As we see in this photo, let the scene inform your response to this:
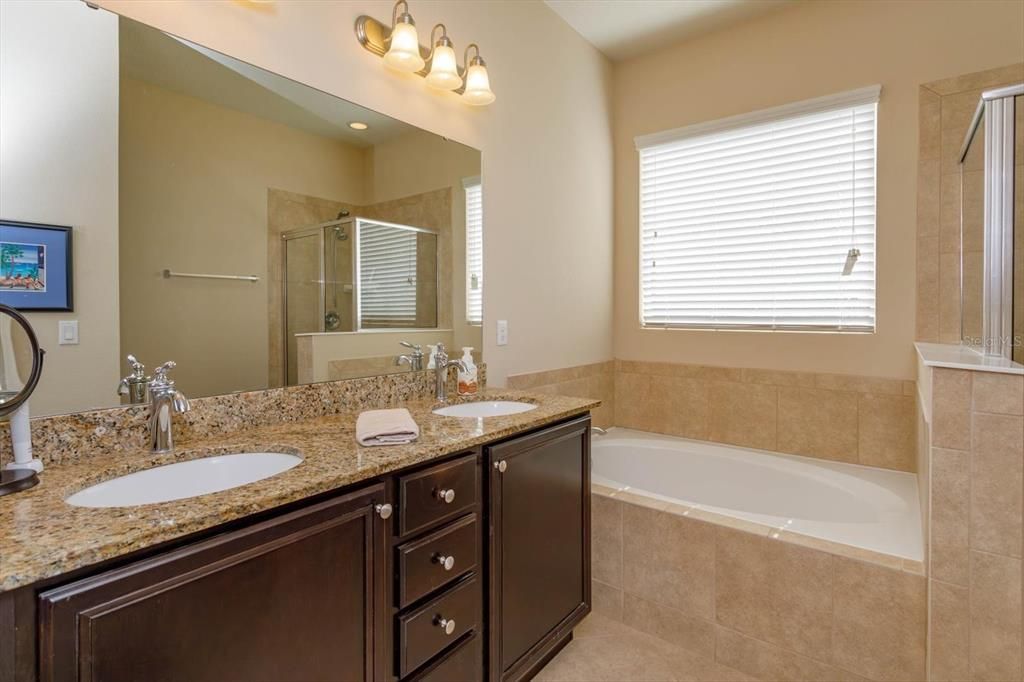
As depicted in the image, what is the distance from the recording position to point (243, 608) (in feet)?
3.01

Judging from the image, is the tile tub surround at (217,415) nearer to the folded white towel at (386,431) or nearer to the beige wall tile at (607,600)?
the folded white towel at (386,431)

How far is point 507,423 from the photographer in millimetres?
1563

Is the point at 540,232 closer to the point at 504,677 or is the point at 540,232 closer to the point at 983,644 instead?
the point at 504,677

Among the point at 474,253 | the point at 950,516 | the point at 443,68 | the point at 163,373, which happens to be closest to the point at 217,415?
the point at 163,373

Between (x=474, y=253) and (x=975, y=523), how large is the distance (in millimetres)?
1838

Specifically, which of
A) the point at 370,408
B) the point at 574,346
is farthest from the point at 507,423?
the point at 574,346

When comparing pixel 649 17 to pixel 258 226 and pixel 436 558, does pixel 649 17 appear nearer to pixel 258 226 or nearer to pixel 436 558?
pixel 258 226

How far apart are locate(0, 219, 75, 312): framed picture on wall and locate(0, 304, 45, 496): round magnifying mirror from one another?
0.05m

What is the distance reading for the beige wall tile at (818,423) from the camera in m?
2.51

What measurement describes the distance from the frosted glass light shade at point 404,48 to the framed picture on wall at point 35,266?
1.10m

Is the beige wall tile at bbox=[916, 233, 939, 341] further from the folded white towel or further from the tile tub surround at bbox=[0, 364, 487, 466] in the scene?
the folded white towel

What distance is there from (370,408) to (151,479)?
2.45 feet

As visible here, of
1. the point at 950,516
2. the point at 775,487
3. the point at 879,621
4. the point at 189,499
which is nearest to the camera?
the point at 189,499

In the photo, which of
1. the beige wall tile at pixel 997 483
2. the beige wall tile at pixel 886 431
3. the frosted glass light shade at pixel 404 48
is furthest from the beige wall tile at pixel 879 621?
the frosted glass light shade at pixel 404 48
